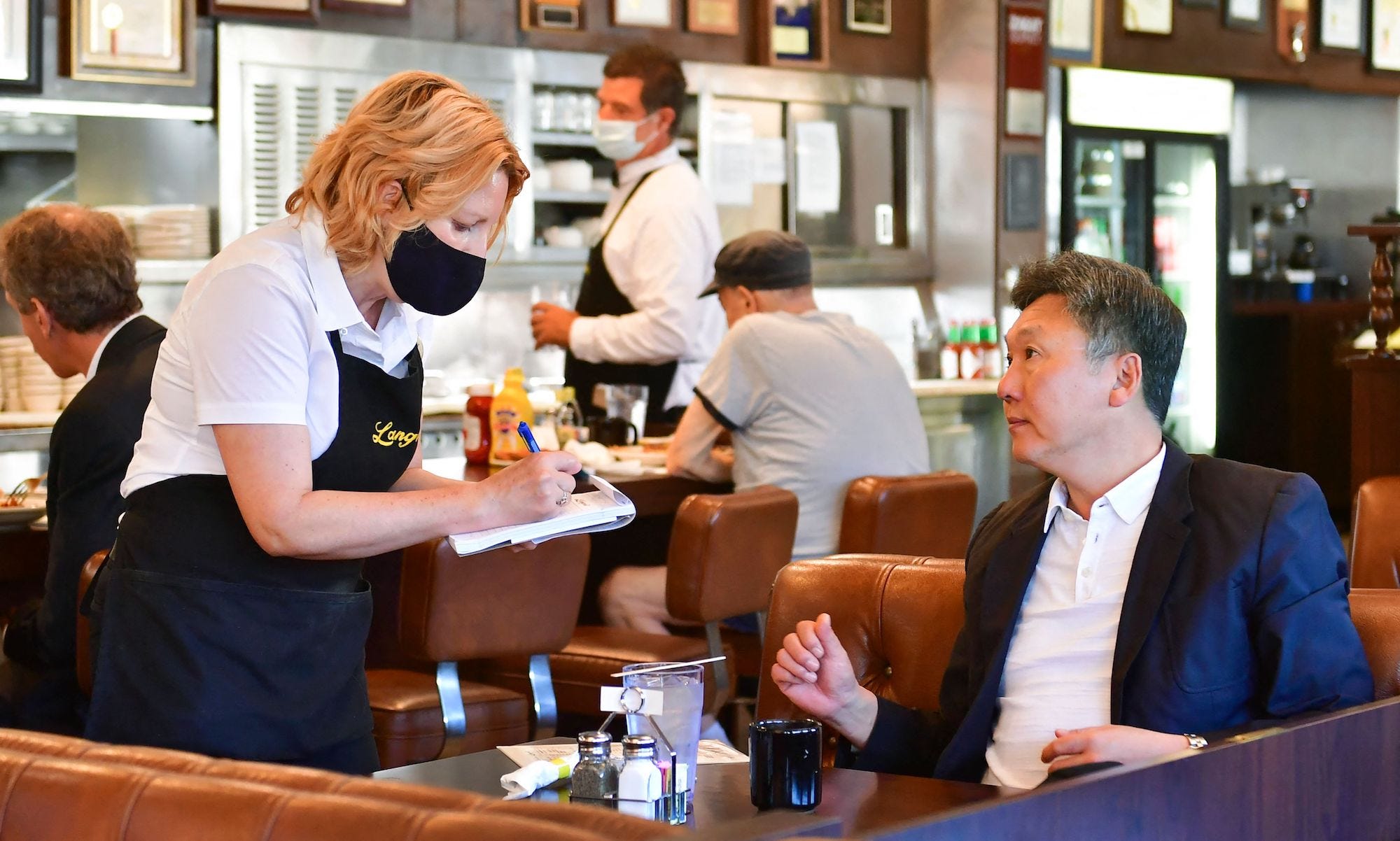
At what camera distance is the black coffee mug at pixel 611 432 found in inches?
188

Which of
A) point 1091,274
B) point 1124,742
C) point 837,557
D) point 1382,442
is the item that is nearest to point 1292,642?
point 1124,742

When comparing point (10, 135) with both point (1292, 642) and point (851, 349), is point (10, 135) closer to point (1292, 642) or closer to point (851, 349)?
point (851, 349)

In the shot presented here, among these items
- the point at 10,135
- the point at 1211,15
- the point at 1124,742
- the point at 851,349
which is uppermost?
the point at 1211,15

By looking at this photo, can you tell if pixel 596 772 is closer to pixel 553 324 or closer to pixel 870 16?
pixel 553 324

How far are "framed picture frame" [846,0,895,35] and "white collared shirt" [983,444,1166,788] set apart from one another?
645 cm

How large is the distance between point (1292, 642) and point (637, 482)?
2291 millimetres

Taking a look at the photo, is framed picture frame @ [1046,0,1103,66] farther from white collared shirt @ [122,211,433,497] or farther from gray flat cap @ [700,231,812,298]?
white collared shirt @ [122,211,433,497]

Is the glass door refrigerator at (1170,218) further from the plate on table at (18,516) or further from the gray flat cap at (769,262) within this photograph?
the plate on table at (18,516)

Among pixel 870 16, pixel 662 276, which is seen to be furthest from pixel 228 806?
pixel 870 16

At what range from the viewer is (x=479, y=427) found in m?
4.41

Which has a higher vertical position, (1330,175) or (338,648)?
(1330,175)

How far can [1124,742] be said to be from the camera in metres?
1.89

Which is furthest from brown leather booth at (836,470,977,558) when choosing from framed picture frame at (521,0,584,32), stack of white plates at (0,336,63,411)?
framed picture frame at (521,0,584,32)

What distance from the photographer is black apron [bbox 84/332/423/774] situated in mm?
2068
